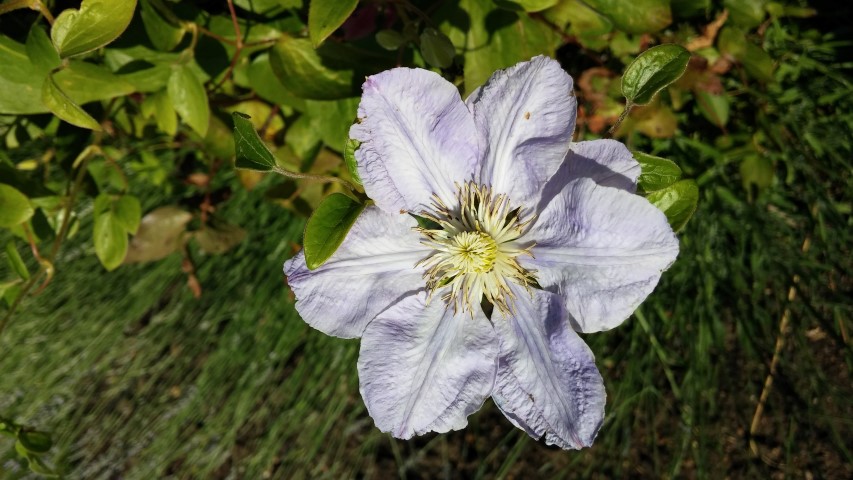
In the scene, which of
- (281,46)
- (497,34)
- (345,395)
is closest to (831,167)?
(497,34)

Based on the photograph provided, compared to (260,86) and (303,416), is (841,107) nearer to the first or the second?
(260,86)

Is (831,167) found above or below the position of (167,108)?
below

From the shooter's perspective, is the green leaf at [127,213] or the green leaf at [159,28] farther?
the green leaf at [127,213]

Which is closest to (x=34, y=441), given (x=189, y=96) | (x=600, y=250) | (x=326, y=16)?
(x=189, y=96)

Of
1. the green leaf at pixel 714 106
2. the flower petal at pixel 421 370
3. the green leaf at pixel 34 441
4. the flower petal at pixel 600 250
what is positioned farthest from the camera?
the green leaf at pixel 714 106

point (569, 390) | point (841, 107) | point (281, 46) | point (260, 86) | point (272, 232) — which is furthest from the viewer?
point (272, 232)

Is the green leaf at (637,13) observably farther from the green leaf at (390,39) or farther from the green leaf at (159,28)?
the green leaf at (159,28)

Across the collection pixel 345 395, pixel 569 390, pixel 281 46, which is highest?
pixel 281 46

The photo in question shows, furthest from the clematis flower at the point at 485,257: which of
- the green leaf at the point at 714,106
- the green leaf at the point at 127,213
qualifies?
the green leaf at the point at 714,106
